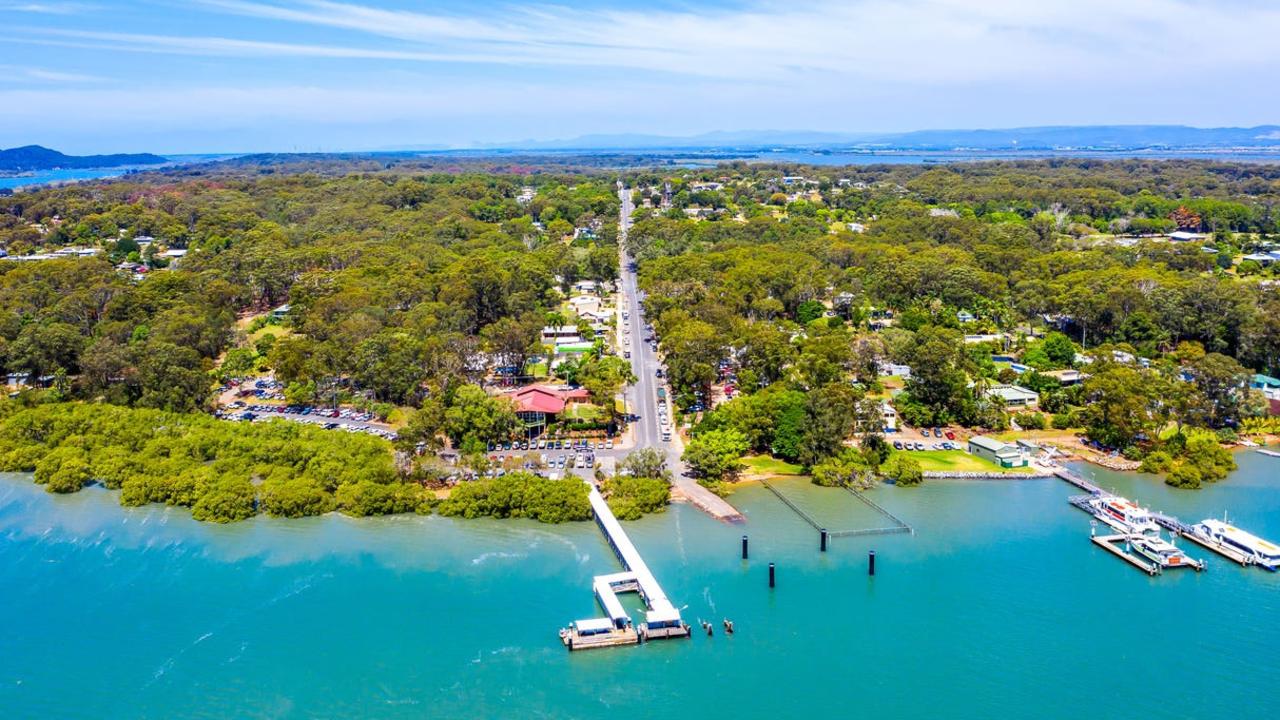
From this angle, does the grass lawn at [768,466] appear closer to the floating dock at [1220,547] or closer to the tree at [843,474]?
the tree at [843,474]

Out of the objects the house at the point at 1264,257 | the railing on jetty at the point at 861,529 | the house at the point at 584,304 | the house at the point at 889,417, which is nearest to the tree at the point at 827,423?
the railing on jetty at the point at 861,529

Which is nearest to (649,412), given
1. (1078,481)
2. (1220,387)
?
(1078,481)

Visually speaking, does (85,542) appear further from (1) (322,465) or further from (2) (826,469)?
(2) (826,469)

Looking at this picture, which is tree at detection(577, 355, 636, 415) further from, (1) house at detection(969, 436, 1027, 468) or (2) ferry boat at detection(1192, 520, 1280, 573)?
(2) ferry boat at detection(1192, 520, 1280, 573)

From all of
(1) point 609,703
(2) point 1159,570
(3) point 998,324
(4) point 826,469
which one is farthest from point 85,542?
(3) point 998,324

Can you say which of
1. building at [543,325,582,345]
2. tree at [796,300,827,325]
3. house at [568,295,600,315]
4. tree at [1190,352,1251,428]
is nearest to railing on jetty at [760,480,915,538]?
tree at [1190,352,1251,428]
